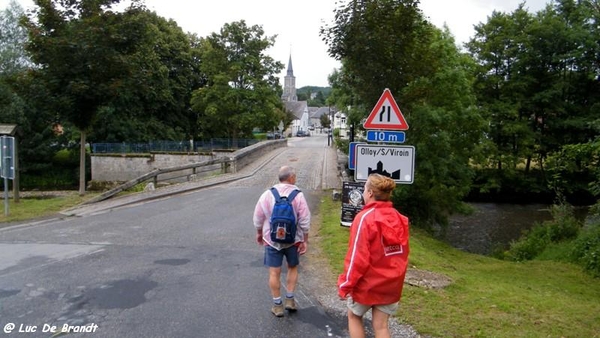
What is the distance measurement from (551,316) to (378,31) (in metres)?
8.67

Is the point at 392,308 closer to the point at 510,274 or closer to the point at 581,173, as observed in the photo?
the point at 510,274

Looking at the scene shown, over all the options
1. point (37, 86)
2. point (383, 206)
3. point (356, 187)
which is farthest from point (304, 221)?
point (37, 86)

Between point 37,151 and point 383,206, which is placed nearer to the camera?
point 383,206

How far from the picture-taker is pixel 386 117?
24.9 ft

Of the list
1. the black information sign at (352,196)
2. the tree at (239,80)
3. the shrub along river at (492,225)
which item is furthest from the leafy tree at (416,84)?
the tree at (239,80)

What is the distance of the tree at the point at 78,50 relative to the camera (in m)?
15.0

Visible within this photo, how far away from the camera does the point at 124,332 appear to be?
4.71 metres

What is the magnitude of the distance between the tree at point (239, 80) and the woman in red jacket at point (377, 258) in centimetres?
3388

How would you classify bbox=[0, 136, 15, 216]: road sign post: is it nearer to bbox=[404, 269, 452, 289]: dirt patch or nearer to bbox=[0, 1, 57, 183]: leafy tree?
bbox=[404, 269, 452, 289]: dirt patch

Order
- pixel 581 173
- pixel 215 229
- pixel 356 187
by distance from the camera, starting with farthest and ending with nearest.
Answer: pixel 581 173 → pixel 215 229 → pixel 356 187

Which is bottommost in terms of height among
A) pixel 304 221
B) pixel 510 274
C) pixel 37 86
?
pixel 510 274

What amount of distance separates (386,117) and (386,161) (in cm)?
72

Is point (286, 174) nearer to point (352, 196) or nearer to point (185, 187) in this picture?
point (352, 196)

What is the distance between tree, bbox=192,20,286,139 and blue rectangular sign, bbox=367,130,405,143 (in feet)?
98.0
